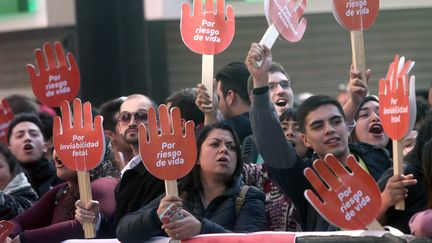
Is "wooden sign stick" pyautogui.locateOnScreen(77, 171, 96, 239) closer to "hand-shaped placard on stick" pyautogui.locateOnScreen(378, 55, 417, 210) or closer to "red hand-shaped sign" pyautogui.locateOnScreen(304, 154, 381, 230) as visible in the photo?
"red hand-shaped sign" pyautogui.locateOnScreen(304, 154, 381, 230)

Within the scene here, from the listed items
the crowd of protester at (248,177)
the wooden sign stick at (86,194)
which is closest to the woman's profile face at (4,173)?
the crowd of protester at (248,177)

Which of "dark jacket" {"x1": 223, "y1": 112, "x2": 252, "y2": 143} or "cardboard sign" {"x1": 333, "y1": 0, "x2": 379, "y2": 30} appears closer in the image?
"cardboard sign" {"x1": 333, "y1": 0, "x2": 379, "y2": 30}

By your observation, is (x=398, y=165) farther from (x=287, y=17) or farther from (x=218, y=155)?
(x=287, y=17)

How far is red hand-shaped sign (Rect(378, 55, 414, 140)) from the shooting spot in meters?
5.40

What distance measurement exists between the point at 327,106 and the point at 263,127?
0.40 metres

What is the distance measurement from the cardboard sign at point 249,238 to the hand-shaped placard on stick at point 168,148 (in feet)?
1.09

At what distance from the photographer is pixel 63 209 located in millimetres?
6711

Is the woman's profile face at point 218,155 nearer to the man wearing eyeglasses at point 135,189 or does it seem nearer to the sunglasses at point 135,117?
the man wearing eyeglasses at point 135,189

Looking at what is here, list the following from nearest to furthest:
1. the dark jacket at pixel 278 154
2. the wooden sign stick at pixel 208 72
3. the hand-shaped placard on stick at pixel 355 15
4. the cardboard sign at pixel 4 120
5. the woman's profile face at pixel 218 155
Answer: the dark jacket at pixel 278 154 → the woman's profile face at pixel 218 155 → the hand-shaped placard on stick at pixel 355 15 → the wooden sign stick at pixel 208 72 → the cardboard sign at pixel 4 120

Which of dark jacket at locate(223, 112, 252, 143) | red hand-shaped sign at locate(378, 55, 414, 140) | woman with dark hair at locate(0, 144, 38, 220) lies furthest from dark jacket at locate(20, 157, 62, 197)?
red hand-shaped sign at locate(378, 55, 414, 140)

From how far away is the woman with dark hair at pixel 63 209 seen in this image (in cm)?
629

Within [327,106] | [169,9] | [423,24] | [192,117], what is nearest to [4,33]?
[169,9]

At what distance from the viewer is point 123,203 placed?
20.6 feet

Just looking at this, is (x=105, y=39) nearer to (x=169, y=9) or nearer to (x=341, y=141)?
(x=169, y=9)
